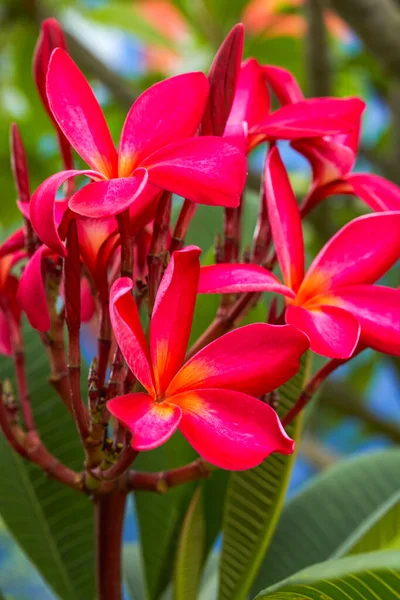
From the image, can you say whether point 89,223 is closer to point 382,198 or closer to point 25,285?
point 25,285

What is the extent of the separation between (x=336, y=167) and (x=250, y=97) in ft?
0.22

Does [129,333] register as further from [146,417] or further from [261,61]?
[261,61]

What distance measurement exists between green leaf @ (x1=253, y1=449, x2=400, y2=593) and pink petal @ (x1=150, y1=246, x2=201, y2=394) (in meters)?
0.28

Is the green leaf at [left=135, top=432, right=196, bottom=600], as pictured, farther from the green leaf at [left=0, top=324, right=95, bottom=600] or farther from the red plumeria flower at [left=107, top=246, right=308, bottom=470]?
the red plumeria flower at [left=107, top=246, right=308, bottom=470]

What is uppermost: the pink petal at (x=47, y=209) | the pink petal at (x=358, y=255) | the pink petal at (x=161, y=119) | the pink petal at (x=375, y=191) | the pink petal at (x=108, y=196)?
the pink petal at (x=161, y=119)

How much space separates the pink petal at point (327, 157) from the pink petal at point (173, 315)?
0.49ft

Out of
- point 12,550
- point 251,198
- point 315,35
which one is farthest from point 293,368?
point 12,550

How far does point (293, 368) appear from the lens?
0.33 meters

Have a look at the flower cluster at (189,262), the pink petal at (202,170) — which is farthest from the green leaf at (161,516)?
the pink petal at (202,170)

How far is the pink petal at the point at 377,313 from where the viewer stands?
361 mm

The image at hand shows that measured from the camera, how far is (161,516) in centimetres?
55

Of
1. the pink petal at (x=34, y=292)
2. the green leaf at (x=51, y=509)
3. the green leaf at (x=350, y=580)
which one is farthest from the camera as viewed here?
the green leaf at (x=51, y=509)

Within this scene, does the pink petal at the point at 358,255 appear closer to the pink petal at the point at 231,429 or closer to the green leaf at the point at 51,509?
the pink petal at the point at 231,429

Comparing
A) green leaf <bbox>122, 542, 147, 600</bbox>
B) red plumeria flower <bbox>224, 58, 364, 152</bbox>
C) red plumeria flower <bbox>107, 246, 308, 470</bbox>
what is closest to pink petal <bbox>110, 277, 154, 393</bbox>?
red plumeria flower <bbox>107, 246, 308, 470</bbox>
